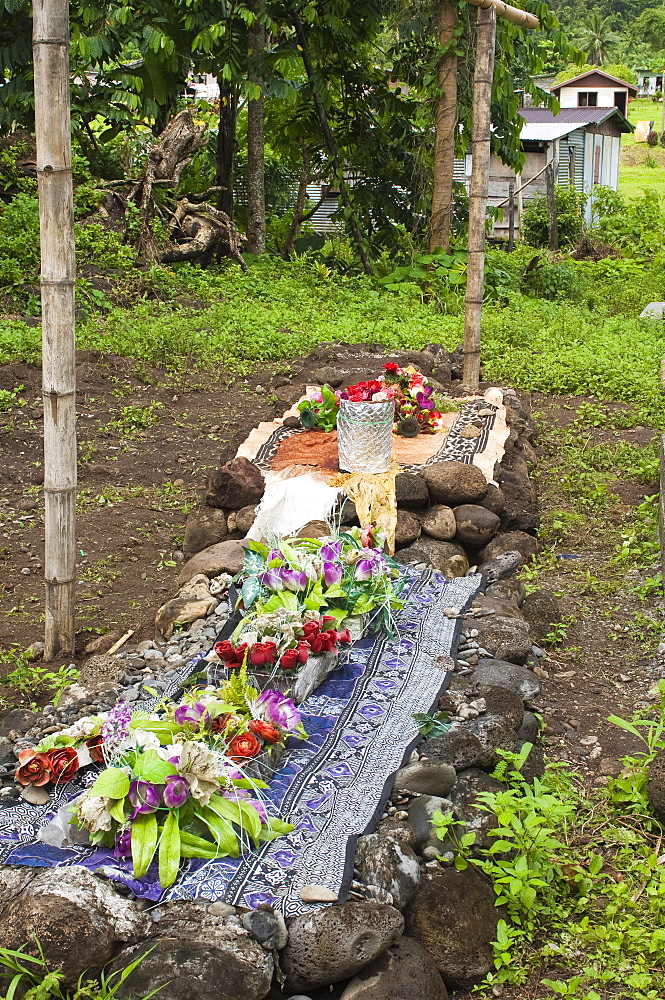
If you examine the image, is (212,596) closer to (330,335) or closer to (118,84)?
(330,335)

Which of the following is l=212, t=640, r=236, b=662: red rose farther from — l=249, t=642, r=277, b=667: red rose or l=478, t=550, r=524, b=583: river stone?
l=478, t=550, r=524, b=583: river stone

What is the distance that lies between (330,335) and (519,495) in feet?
14.6

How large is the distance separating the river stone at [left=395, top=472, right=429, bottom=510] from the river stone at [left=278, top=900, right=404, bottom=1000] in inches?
130

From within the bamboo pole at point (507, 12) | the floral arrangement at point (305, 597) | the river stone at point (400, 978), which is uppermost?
the bamboo pole at point (507, 12)

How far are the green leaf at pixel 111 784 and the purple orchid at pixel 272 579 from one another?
1.36 meters

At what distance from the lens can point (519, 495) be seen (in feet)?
21.9

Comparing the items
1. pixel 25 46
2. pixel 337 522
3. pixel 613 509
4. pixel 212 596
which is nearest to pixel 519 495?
pixel 613 509

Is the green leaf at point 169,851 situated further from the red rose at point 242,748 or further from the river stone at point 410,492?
the river stone at point 410,492

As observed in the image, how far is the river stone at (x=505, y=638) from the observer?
4.61 meters

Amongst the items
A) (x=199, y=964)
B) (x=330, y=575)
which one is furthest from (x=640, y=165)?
(x=199, y=964)

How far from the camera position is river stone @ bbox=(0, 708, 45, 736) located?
13.6ft

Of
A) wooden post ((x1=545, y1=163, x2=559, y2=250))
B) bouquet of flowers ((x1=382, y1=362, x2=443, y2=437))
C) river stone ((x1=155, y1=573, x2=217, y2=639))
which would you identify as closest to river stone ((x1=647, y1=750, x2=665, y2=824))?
river stone ((x1=155, y1=573, x2=217, y2=639))

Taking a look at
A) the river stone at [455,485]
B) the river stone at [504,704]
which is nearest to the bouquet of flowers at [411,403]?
the river stone at [455,485]

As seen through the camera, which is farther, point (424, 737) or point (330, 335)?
point (330, 335)
